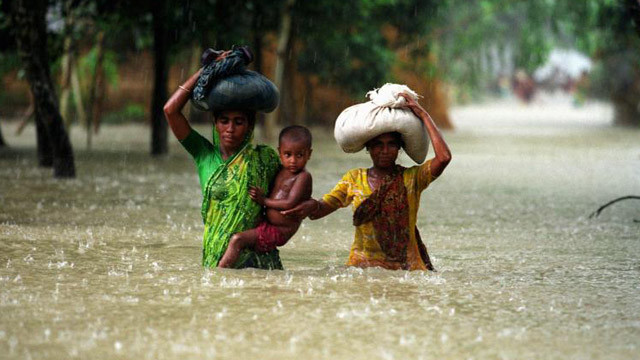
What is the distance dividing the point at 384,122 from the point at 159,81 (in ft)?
35.4

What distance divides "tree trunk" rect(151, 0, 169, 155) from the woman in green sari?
9697 millimetres

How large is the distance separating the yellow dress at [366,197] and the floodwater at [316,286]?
93 millimetres

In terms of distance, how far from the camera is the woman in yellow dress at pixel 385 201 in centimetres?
546

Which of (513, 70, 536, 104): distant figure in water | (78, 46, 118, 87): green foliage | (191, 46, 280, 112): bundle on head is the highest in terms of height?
(513, 70, 536, 104): distant figure in water

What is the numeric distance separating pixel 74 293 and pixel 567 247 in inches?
148

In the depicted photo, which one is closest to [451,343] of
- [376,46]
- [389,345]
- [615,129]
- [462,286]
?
[389,345]

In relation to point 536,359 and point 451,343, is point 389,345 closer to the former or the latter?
point 451,343

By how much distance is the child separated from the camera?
530cm

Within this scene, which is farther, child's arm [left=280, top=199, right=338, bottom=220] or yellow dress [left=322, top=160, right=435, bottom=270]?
yellow dress [left=322, top=160, right=435, bottom=270]

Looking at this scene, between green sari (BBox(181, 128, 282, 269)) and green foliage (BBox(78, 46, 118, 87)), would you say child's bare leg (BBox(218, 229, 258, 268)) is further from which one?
green foliage (BBox(78, 46, 118, 87))

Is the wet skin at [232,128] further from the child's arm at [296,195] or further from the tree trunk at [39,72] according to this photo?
the tree trunk at [39,72]

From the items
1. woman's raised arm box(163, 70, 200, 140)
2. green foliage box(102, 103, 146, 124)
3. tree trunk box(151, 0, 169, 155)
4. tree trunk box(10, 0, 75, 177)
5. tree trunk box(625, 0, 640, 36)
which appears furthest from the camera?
green foliage box(102, 103, 146, 124)

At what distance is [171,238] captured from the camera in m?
7.41

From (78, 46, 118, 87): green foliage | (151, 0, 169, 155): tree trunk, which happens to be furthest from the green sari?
(78, 46, 118, 87): green foliage
